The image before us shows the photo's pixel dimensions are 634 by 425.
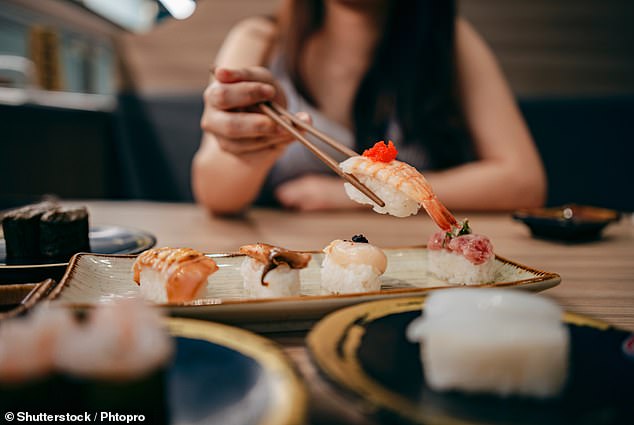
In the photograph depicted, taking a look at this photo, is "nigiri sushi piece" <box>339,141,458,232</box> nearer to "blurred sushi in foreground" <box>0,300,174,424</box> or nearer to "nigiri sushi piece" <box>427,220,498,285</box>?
"nigiri sushi piece" <box>427,220,498,285</box>

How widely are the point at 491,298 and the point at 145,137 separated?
3.56 metres

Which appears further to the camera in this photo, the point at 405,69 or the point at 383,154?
the point at 405,69

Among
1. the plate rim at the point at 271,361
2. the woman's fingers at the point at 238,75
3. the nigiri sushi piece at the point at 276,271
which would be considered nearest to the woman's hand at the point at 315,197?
the woman's fingers at the point at 238,75

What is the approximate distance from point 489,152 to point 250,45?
4.65 feet

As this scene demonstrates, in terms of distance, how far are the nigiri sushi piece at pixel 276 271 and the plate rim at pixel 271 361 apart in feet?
1.03

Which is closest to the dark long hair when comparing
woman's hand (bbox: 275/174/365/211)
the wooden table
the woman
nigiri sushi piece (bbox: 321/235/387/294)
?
the woman

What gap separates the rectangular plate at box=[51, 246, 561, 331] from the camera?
0.77 meters

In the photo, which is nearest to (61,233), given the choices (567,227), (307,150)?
(567,227)

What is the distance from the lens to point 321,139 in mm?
1272

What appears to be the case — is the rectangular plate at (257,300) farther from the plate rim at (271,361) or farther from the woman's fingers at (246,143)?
the woman's fingers at (246,143)

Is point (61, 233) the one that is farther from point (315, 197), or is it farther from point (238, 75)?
point (315, 197)

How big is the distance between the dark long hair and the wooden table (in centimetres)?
83

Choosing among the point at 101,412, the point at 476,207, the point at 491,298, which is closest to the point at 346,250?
the point at 491,298

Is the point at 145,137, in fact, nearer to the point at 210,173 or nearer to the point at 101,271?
the point at 210,173
